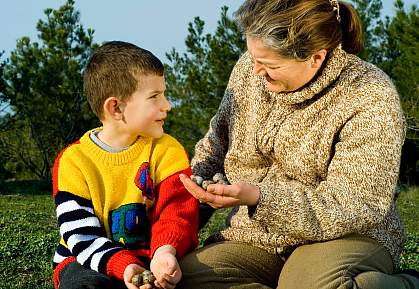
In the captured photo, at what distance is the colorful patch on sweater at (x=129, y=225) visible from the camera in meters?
3.29

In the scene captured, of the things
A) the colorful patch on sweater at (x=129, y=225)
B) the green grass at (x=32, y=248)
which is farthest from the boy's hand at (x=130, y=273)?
the green grass at (x=32, y=248)

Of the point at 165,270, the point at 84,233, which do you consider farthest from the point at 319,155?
the point at 84,233

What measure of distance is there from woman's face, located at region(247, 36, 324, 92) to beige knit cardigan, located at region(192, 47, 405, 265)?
0.04 meters

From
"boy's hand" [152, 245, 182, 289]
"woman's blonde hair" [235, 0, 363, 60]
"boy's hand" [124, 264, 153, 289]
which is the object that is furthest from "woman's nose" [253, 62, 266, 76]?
"boy's hand" [124, 264, 153, 289]

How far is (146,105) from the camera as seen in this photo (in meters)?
3.33

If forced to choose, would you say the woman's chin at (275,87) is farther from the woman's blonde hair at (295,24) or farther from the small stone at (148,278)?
the small stone at (148,278)

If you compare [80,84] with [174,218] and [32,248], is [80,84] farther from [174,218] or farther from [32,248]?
[174,218]

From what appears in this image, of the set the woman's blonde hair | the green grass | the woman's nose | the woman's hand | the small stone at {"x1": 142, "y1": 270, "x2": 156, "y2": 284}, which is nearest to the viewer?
the woman's hand

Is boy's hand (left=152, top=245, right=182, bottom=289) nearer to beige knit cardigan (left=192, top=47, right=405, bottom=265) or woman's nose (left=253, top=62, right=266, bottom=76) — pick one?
beige knit cardigan (left=192, top=47, right=405, bottom=265)

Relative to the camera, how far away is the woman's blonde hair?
10.7ft

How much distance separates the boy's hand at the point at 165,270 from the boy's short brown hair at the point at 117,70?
69 centimetres

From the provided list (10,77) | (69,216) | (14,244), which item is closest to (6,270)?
(14,244)

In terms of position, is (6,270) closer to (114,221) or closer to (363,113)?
(114,221)

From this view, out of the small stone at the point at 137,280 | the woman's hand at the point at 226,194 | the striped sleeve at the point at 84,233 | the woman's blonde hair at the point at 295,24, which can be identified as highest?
the woman's blonde hair at the point at 295,24
